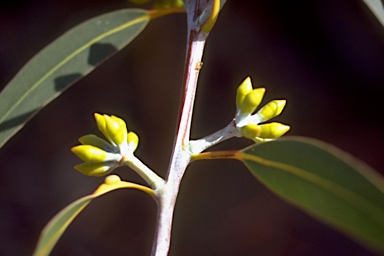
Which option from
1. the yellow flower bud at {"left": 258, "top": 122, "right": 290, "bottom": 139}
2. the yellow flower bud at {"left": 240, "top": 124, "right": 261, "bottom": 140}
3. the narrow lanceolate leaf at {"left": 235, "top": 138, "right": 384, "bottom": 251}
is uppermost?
the yellow flower bud at {"left": 240, "top": 124, "right": 261, "bottom": 140}

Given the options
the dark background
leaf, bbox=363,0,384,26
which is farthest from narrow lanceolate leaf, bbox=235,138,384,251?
the dark background

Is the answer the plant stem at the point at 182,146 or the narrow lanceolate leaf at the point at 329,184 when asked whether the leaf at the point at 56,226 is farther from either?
the narrow lanceolate leaf at the point at 329,184

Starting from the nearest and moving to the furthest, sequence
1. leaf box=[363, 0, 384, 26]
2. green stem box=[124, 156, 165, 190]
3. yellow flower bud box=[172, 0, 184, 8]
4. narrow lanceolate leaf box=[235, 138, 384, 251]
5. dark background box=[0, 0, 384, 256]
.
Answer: narrow lanceolate leaf box=[235, 138, 384, 251] < green stem box=[124, 156, 165, 190] < leaf box=[363, 0, 384, 26] < yellow flower bud box=[172, 0, 184, 8] < dark background box=[0, 0, 384, 256]

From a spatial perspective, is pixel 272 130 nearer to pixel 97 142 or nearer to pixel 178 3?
pixel 97 142

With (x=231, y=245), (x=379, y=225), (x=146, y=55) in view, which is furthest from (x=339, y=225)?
(x=146, y=55)

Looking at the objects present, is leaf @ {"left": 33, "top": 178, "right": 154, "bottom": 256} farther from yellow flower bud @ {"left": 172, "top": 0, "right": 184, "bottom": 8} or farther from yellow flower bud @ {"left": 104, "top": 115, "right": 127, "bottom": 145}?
yellow flower bud @ {"left": 172, "top": 0, "right": 184, "bottom": 8}

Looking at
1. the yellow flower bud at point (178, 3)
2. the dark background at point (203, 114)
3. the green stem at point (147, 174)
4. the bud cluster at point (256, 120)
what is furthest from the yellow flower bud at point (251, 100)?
the dark background at point (203, 114)
